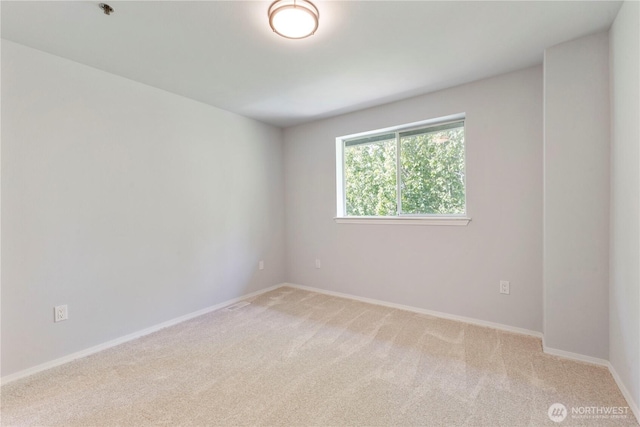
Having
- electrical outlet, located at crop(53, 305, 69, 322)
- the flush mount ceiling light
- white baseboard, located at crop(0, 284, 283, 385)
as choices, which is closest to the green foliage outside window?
the flush mount ceiling light

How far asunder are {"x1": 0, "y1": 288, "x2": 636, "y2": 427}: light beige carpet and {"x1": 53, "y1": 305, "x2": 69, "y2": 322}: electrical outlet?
34cm

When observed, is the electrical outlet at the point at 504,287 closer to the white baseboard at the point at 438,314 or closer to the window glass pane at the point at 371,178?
the white baseboard at the point at 438,314

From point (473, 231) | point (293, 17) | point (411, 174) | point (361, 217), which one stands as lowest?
point (473, 231)

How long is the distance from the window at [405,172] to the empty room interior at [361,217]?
26 mm

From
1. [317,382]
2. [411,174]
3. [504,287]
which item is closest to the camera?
[317,382]

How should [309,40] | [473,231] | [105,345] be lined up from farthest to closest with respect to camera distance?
1. [473,231]
2. [105,345]
3. [309,40]

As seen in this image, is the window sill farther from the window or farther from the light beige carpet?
the light beige carpet

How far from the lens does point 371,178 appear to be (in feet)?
11.5

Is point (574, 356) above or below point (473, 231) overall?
below

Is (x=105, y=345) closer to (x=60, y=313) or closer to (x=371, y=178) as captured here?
(x=60, y=313)

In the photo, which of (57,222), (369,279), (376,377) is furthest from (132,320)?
(369,279)

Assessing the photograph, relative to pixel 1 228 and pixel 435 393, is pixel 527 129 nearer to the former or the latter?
pixel 435 393

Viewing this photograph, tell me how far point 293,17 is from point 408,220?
86.4 inches

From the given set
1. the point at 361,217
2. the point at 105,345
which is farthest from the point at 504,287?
the point at 105,345
